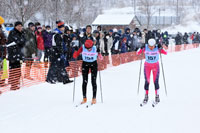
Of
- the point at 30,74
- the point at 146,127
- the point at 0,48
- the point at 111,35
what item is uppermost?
the point at 111,35


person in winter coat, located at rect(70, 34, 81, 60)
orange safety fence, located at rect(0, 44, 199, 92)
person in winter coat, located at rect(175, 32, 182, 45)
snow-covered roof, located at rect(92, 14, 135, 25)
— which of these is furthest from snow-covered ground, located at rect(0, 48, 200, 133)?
snow-covered roof, located at rect(92, 14, 135, 25)

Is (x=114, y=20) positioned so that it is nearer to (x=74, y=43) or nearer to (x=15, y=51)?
(x=74, y=43)

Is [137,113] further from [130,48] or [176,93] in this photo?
[130,48]

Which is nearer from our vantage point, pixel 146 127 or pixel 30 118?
pixel 146 127

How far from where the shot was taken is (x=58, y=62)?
27.5ft

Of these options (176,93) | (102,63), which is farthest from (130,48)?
(176,93)

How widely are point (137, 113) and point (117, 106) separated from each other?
72 centimetres

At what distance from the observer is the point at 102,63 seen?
12.1 meters

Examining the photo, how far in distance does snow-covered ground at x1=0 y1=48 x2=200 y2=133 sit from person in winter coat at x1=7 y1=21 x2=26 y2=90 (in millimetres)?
424

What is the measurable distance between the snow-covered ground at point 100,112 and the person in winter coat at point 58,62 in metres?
0.41

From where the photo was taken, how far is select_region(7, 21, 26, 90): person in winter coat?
24.0ft

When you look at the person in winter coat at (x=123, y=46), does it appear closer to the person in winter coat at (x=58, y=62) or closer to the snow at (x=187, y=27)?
the person in winter coat at (x=58, y=62)

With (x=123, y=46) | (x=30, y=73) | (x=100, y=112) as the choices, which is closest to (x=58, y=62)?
(x=30, y=73)

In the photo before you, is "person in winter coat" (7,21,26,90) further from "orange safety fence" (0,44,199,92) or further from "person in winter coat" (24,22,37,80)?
"person in winter coat" (24,22,37,80)
